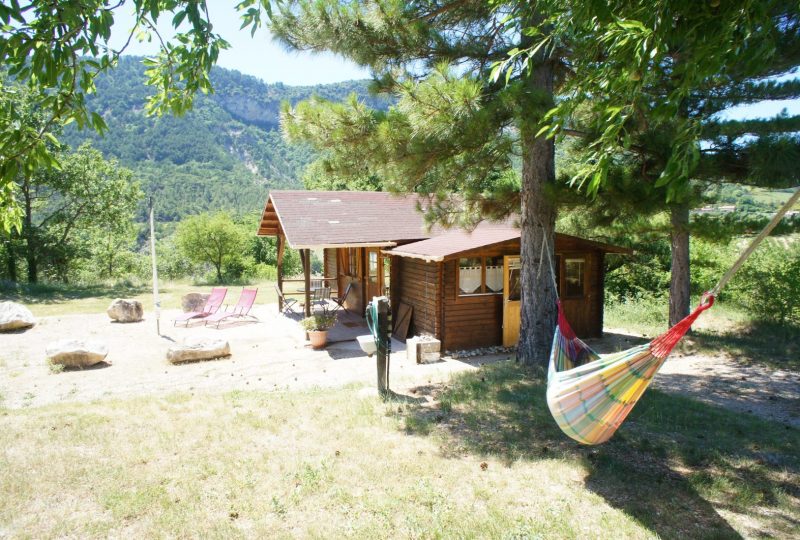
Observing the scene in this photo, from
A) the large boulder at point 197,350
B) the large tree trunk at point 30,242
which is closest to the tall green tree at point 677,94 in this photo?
the large boulder at point 197,350

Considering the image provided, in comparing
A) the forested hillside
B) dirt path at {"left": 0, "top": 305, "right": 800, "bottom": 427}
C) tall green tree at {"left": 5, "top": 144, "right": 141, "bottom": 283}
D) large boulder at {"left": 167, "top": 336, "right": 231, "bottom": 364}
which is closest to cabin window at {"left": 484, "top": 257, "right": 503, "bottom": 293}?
dirt path at {"left": 0, "top": 305, "right": 800, "bottom": 427}

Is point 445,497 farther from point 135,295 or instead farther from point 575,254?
point 135,295

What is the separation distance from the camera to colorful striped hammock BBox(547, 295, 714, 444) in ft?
11.2

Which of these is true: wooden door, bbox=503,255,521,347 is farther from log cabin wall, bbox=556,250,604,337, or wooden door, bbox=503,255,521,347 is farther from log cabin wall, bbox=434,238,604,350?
log cabin wall, bbox=556,250,604,337

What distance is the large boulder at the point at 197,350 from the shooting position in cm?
932

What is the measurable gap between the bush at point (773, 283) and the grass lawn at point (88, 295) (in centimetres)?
1436

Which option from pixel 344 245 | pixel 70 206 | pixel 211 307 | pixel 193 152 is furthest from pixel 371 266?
pixel 193 152

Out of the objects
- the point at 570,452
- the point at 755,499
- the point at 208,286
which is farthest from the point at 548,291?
the point at 208,286

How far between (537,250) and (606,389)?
4085 millimetres

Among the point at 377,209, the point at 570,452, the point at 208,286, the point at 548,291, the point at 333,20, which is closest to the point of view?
the point at 570,452

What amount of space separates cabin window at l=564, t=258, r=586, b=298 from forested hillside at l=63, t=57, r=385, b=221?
5152 cm

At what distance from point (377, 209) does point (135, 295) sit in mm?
11503

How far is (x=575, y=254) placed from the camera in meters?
10.9

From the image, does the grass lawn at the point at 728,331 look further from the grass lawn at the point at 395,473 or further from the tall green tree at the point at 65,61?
the tall green tree at the point at 65,61
